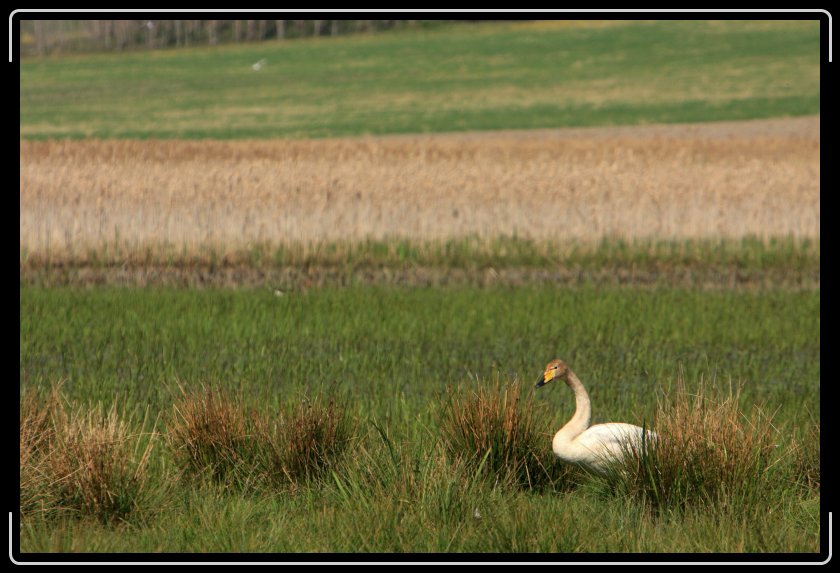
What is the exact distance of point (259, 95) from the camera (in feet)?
260

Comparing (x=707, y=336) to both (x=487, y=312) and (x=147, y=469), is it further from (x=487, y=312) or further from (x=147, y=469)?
(x=147, y=469)

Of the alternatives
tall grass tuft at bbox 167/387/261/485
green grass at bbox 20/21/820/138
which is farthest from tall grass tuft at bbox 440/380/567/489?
green grass at bbox 20/21/820/138

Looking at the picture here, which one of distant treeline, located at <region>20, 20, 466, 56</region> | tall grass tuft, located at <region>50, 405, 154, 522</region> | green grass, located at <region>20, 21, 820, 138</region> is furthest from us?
distant treeline, located at <region>20, 20, 466, 56</region>

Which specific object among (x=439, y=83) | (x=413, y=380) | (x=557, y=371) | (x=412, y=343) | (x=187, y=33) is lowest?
(x=412, y=343)

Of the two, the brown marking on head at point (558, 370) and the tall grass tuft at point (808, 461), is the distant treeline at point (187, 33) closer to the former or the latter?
the tall grass tuft at point (808, 461)

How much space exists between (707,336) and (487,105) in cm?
5859

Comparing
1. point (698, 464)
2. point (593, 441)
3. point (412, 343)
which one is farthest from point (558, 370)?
point (412, 343)

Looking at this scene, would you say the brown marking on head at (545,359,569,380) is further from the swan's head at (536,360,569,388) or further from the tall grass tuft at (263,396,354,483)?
the tall grass tuft at (263,396,354,483)

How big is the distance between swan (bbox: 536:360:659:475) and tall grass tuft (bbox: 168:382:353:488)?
56.7 inches

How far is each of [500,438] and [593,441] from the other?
64cm

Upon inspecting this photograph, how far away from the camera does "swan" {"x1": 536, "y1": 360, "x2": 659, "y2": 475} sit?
7.09 metres

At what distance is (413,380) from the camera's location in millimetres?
10945

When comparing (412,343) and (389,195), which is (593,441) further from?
(389,195)

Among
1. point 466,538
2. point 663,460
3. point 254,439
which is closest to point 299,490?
point 254,439
